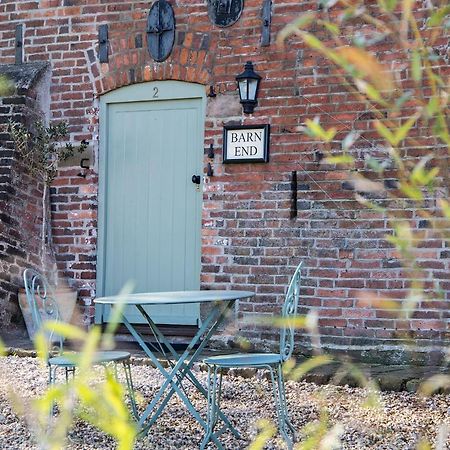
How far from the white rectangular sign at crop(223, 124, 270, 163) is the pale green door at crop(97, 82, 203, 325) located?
1.03 feet

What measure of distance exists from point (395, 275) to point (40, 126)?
3.04 metres

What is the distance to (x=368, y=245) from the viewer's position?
19.6 ft

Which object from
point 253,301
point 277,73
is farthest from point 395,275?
point 277,73

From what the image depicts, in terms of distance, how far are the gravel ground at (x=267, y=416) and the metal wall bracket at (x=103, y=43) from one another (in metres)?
2.70

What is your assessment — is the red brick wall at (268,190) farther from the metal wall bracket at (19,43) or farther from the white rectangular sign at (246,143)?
the metal wall bracket at (19,43)

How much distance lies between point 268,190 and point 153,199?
1.03 meters

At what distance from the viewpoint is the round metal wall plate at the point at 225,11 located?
6.48 m

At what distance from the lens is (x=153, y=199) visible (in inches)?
269

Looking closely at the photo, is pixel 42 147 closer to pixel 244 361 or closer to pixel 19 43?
pixel 19 43

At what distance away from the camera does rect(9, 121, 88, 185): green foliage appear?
6.84m

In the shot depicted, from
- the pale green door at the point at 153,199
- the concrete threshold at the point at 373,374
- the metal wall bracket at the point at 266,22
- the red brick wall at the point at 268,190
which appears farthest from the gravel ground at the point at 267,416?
the metal wall bracket at the point at 266,22

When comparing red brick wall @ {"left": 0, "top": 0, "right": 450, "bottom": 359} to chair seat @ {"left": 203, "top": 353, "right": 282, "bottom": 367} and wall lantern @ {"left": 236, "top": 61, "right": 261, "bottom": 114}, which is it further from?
chair seat @ {"left": 203, "top": 353, "right": 282, "bottom": 367}

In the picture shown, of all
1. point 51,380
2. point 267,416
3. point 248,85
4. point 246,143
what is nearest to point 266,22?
point 248,85

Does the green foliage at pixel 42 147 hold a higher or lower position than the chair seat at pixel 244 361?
higher
